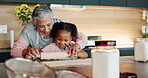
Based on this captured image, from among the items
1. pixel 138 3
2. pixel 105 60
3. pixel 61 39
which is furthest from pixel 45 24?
pixel 138 3

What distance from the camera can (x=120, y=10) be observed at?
3852 millimetres

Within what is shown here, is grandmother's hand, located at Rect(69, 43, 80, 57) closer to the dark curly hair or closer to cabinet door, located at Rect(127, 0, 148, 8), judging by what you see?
the dark curly hair

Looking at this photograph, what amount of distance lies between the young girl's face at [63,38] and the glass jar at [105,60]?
1.14 m

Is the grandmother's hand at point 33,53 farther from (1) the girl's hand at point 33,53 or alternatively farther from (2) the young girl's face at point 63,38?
(2) the young girl's face at point 63,38

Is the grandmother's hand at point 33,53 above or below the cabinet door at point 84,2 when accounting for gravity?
below

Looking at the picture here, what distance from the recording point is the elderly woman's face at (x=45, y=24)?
195cm

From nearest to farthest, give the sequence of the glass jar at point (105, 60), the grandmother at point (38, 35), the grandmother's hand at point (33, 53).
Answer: the glass jar at point (105, 60), the grandmother's hand at point (33, 53), the grandmother at point (38, 35)

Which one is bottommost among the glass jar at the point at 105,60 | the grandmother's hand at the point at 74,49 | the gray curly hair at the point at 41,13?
the grandmother's hand at the point at 74,49

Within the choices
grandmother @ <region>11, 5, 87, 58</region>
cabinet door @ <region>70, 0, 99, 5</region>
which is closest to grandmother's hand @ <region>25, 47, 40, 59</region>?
grandmother @ <region>11, 5, 87, 58</region>

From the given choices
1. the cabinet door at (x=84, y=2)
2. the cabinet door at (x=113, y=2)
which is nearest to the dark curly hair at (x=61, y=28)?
the cabinet door at (x=84, y=2)

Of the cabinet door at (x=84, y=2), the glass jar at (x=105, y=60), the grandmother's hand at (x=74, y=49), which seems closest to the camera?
the glass jar at (x=105, y=60)

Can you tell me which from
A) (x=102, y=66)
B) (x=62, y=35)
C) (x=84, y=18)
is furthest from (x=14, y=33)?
(x=102, y=66)

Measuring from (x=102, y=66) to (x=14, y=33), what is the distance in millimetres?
2615

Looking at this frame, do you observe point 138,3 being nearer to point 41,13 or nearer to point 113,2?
point 113,2
